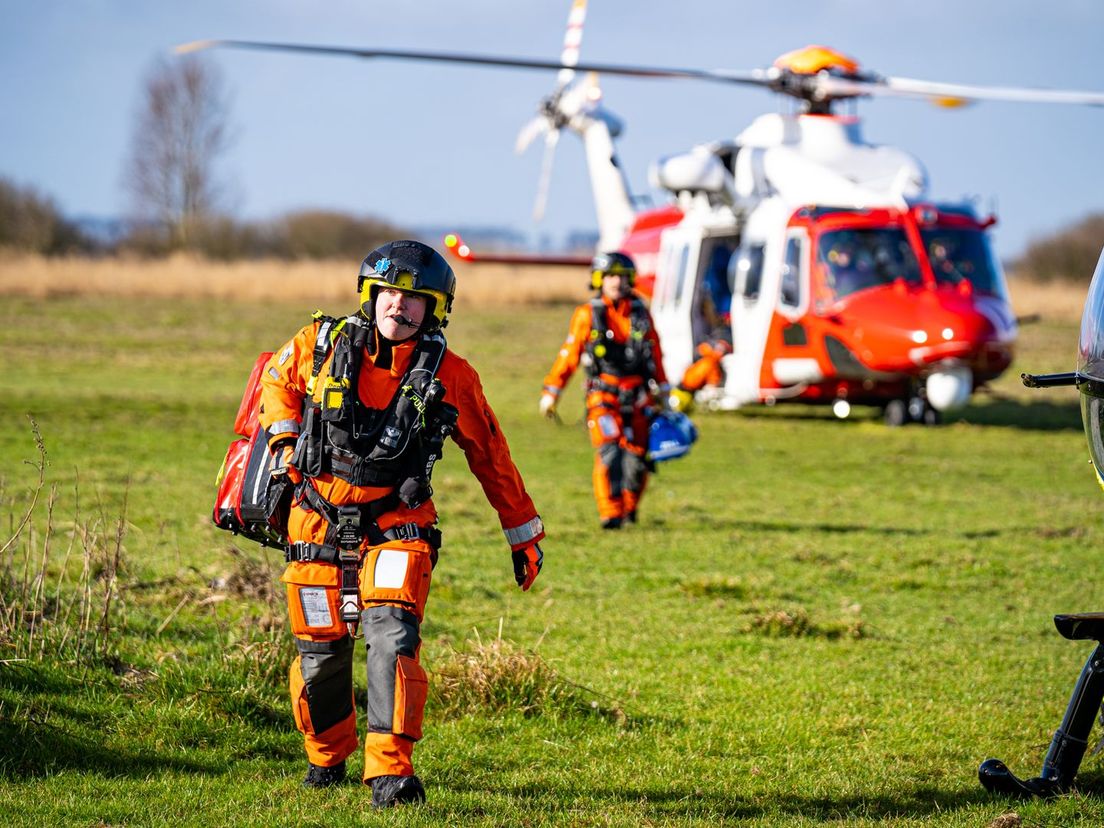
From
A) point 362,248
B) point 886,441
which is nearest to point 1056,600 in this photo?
point 886,441

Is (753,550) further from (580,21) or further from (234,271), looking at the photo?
(234,271)

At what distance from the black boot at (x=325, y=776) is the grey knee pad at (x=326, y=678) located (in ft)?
0.51

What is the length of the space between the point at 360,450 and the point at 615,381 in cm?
626

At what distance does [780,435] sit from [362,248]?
65.9 meters

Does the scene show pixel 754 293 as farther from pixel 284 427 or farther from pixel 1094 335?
pixel 284 427

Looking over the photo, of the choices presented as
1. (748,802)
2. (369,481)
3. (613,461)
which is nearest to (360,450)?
(369,481)

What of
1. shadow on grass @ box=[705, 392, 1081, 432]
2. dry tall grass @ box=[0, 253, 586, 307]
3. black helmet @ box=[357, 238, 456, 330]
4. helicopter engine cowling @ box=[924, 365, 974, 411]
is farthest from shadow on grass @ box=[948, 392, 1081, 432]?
dry tall grass @ box=[0, 253, 586, 307]

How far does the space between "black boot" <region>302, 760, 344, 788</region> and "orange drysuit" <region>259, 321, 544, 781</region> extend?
0.07 ft

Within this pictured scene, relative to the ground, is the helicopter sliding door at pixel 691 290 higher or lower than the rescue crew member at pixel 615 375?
higher

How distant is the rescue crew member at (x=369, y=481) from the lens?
15.9ft

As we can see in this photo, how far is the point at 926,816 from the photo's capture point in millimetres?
5188

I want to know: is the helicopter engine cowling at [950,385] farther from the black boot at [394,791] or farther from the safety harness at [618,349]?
the black boot at [394,791]

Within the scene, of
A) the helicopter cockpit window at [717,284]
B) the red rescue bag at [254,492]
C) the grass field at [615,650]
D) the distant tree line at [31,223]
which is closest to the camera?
the red rescue bag at [254,492]

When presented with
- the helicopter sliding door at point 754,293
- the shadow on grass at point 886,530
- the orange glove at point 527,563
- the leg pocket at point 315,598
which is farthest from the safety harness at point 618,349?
the helicopter sliding door at point 754,293
